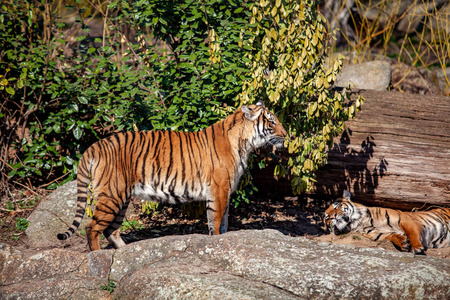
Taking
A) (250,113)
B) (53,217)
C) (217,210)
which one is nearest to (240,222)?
(217,210)

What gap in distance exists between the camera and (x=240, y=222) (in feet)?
21.0

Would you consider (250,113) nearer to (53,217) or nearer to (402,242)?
(402,242)

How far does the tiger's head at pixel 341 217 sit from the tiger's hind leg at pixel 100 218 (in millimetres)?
2559

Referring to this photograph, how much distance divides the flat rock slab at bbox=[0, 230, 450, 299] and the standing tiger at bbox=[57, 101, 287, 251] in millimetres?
795

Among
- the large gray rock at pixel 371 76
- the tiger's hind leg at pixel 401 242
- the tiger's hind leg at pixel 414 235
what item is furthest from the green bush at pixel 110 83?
the large gray rock at pixel 371 76

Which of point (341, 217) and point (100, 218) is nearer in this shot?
point (100, 218)

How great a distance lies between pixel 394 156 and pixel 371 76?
11.5ft

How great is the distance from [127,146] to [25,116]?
2432mm

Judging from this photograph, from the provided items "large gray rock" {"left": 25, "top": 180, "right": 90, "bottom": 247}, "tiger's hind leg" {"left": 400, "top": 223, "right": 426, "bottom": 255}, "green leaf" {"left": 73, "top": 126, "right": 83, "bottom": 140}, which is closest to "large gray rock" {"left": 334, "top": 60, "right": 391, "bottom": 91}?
"tiger's hind leg" {"left": 400, "top": 223, "right": 426, "bottom": 255}

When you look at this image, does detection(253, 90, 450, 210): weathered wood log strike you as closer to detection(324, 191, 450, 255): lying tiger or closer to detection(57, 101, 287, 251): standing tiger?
detection(324, 191, 450, 255): lying tiger

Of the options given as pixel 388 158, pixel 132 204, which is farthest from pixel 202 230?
pixel 388 158

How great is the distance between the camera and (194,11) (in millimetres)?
5656

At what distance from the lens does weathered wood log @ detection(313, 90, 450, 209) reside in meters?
6.06

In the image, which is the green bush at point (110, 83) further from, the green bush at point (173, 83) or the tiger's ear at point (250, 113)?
the tiger's ear at point (250, 113)
